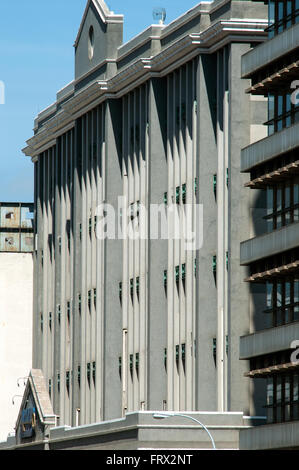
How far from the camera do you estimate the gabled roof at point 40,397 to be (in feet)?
304

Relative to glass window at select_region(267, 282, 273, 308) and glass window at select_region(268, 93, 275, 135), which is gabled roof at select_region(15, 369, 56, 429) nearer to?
glass window at select_region(267, 282, 273, 308)

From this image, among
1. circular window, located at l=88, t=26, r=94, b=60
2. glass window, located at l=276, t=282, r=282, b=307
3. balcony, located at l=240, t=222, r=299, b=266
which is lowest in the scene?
glass window, located at l=276, t=282, r=282, b=307

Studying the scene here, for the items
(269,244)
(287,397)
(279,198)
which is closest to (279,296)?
(269,244)

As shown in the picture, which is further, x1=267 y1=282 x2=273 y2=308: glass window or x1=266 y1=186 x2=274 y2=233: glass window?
x1=266 y1=186 x2=274 y2=233: glass window

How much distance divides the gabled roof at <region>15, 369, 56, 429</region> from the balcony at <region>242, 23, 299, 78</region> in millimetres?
34439

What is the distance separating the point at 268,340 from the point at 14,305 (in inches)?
2040

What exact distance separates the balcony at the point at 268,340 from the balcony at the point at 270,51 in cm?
1198

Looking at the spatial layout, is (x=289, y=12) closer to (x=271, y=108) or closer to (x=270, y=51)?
(x=270, y=51)

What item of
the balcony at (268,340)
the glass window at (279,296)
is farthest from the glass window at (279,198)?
the balcony at (268,340)

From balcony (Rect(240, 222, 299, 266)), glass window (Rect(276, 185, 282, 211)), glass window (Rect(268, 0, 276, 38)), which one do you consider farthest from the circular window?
glass window (Rect(276, 185, 282, 211))

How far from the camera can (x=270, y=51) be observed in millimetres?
64000

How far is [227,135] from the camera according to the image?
231 feet

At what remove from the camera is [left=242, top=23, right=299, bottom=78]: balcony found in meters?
61.9
